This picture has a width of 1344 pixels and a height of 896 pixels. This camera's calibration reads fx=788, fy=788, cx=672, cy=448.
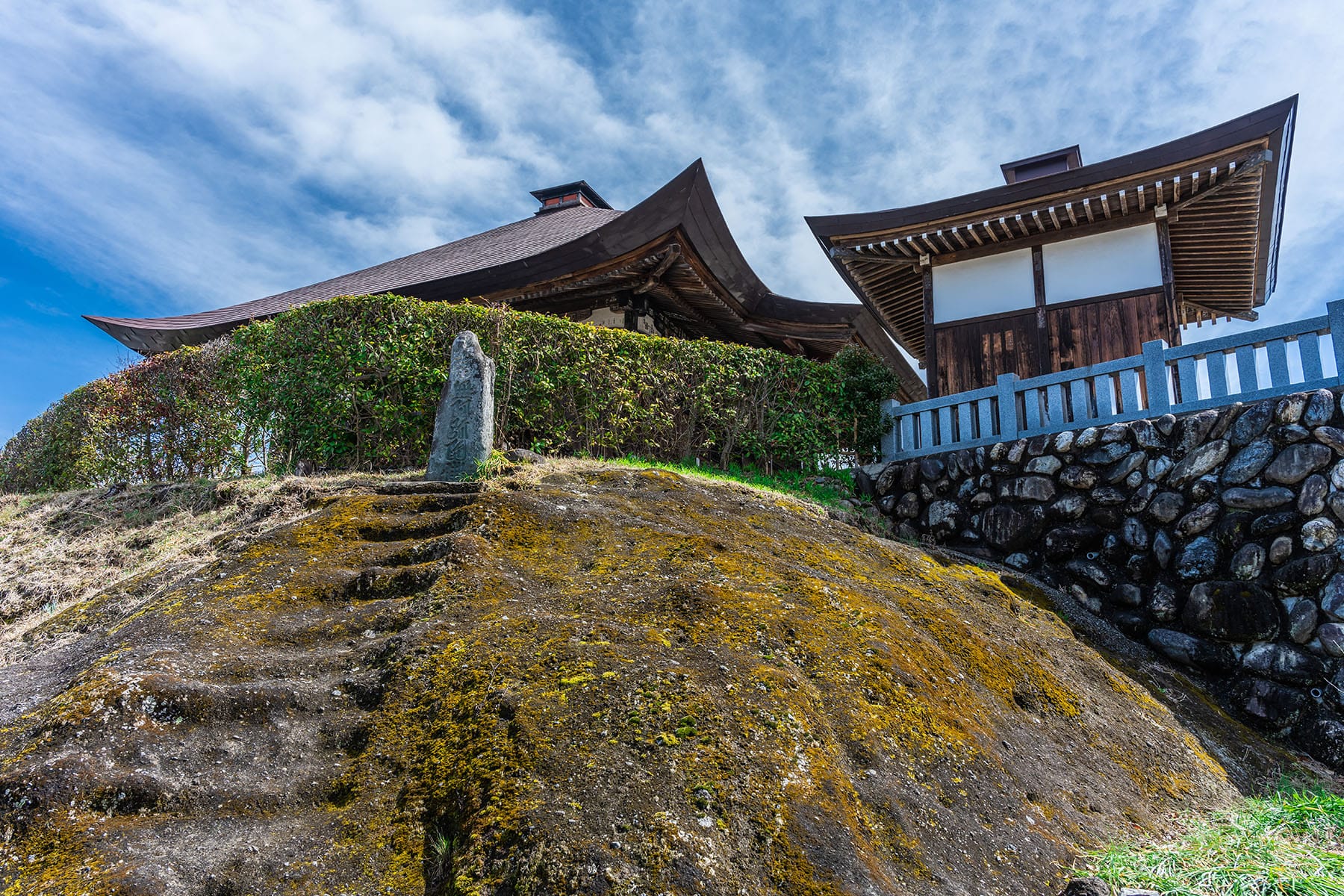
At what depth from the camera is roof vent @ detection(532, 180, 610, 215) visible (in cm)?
2020

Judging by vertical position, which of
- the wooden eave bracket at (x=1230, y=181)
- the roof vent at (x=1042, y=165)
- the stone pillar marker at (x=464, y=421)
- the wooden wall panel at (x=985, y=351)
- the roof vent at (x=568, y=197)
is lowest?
the stone pillar marker at (x=464, y=421)

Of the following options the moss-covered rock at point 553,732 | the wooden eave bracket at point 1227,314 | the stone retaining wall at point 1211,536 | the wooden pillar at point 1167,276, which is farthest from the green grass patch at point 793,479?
the wooden eave bracket at point 1227,314

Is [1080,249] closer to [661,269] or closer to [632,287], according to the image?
[661,269]

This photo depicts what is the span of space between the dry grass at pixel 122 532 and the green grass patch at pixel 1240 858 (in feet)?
20.1

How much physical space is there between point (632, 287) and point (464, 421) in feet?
19.8

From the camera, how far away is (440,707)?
12.7ft

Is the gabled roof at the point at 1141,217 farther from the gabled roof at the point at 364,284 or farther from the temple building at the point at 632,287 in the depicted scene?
the gabled roof at the point at 364,284

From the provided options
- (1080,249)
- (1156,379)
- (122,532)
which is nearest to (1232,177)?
(1080,249)

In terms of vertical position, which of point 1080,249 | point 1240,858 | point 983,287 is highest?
point 1080,249

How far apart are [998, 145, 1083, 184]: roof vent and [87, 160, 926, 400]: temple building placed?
12.9ft

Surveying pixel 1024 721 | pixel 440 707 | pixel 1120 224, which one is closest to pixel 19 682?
pixel 440 707

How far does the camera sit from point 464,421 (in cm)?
729

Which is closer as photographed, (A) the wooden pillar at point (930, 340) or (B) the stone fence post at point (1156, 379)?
(B) the stone fence post at point (1156, 379)

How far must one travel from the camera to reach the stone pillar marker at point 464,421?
7230 mm
